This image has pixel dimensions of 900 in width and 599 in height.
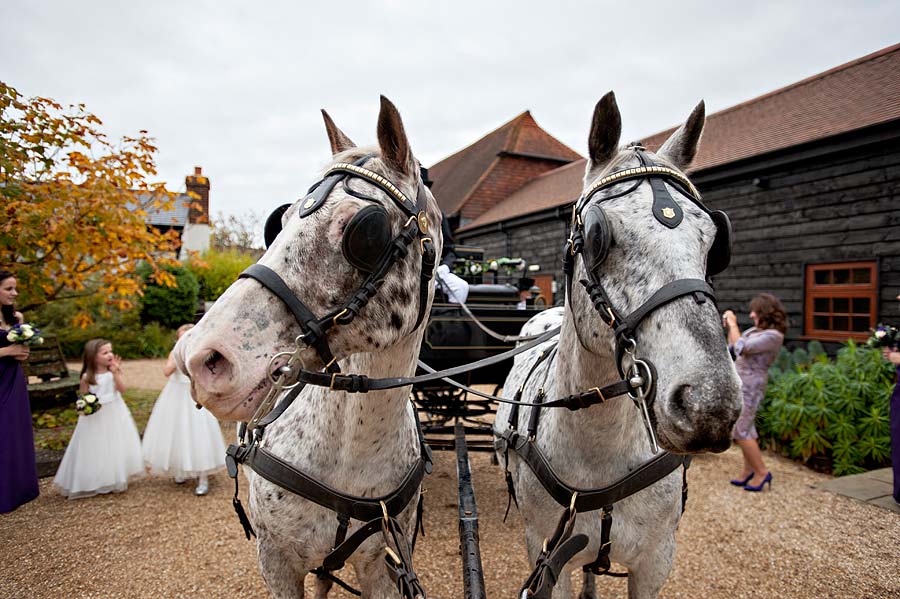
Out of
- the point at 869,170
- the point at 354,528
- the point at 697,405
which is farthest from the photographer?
the point at 869,170

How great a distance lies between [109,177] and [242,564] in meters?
4.47

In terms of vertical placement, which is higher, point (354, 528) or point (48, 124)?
point (48, 124)

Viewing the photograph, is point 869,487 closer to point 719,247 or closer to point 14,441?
Answer: point 719,247

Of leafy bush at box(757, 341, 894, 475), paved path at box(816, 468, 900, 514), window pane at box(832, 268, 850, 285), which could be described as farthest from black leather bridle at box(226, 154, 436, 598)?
window pane at box(832, 268, 850, 285)

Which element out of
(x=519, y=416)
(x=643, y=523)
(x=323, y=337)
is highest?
(x=323, y=337)

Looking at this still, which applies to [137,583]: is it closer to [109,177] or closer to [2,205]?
[2,205]

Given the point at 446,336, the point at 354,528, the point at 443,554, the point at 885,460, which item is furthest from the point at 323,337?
the point at 885,460

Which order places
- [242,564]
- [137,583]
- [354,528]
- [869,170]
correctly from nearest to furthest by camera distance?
1. [354,528]
2. [137,583]
3. [242,564]
4. [869,170]

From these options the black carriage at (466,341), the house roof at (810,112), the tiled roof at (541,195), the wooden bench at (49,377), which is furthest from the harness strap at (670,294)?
the tiled roof at (541,195)

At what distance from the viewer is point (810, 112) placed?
946 cm

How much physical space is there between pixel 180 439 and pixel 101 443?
75cm

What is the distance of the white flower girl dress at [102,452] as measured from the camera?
4.81 m

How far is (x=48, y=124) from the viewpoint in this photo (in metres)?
4.59

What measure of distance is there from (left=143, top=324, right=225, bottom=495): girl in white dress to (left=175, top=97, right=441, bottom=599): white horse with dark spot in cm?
373
